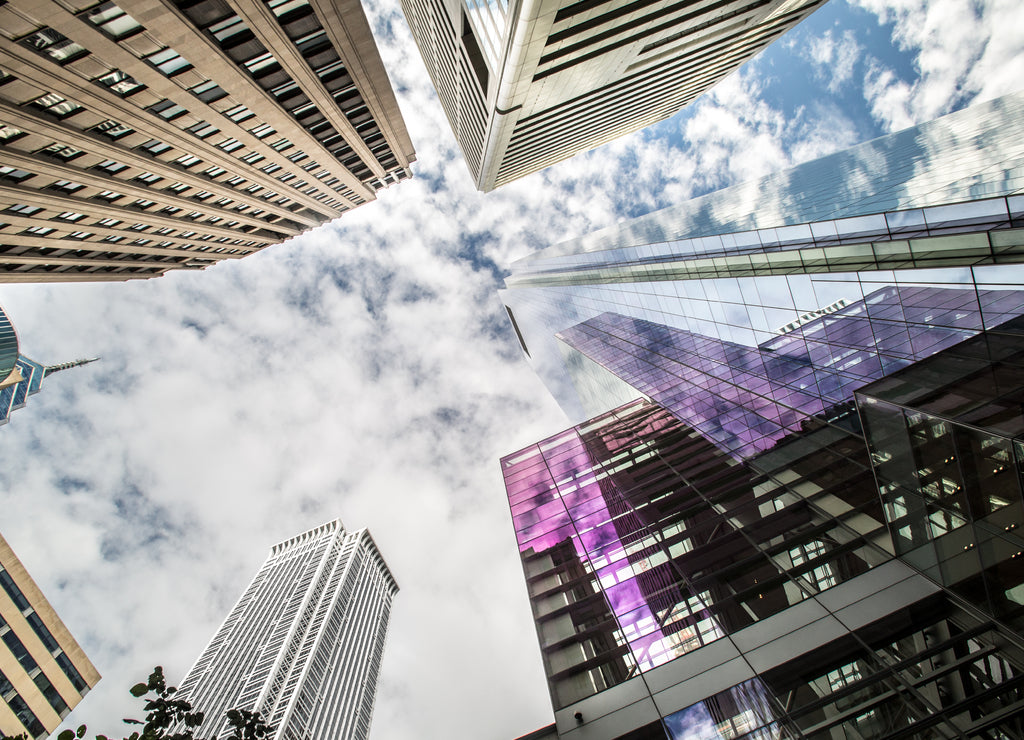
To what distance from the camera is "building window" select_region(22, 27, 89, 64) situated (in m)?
20.4

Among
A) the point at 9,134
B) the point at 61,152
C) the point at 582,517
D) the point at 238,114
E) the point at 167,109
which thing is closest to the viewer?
the point at 582,517

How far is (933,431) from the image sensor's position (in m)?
11.6

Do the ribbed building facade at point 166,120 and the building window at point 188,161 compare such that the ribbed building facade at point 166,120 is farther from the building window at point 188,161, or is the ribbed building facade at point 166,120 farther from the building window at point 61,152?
the building window at point 188,161

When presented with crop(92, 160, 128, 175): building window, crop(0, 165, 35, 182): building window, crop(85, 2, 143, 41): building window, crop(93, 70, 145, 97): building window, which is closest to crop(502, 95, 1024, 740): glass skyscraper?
crop(85, 2, 143, 41): building window

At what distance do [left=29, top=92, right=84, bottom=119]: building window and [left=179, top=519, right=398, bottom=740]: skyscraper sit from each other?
110036mm

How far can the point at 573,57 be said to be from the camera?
1134 inches

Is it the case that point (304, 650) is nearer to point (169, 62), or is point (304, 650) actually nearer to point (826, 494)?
point (169, 62)

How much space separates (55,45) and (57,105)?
4432 millimetres

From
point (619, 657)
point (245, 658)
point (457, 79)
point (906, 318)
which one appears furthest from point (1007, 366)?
point (245, 658)

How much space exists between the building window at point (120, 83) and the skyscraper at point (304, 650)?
11192 cm

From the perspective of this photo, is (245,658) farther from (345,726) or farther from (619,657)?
(619,657)

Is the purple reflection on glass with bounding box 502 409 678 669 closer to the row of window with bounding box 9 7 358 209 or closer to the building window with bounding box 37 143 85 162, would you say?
the row of window with bounding box 9 7 358 209

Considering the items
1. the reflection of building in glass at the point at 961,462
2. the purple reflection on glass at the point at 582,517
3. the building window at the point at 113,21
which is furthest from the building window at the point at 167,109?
the reflection of building in glass at the point at 961,462

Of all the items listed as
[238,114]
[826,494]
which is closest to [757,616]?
[826,494]
